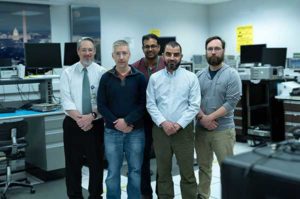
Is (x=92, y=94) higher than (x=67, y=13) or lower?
lower

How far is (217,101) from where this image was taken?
271 centimetres

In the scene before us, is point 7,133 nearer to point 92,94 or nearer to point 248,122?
point 92,94

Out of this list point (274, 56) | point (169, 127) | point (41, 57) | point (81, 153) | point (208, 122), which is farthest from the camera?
point (274, 56)

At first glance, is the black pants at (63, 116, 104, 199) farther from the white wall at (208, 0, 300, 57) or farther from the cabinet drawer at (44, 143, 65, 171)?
the white wall at (208, 0, 300, 57)

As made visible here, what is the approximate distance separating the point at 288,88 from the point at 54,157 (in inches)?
128

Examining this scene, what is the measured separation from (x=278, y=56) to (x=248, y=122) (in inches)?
54.4

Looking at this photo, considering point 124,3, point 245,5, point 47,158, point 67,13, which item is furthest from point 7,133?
point 245,5

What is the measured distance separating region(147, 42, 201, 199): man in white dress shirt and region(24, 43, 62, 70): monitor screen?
2.20 meters

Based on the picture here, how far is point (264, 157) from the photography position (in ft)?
2.60

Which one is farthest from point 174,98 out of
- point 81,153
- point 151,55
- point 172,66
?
point 81,153

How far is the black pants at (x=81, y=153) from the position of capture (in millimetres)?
2898

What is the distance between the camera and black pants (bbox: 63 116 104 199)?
290 centimetres

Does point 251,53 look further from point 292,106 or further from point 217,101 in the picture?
point 217,101

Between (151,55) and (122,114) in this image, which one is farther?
(151,55)
